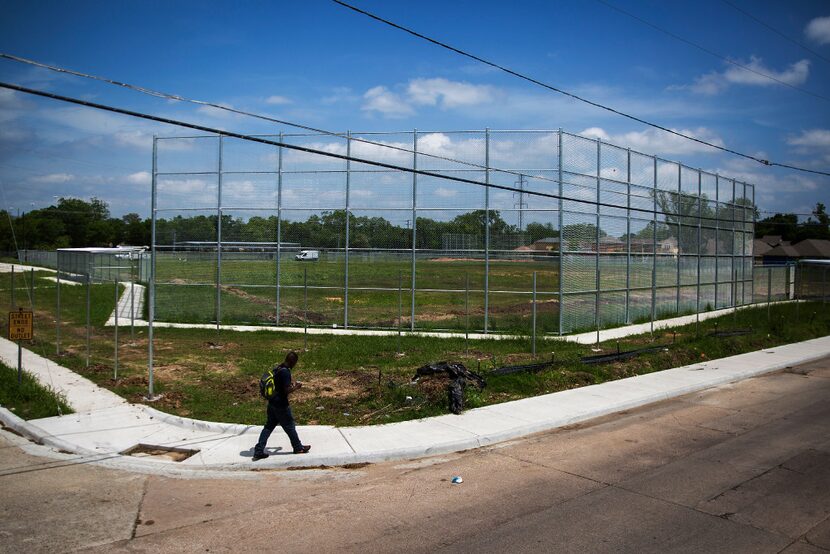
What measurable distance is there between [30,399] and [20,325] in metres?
1.46

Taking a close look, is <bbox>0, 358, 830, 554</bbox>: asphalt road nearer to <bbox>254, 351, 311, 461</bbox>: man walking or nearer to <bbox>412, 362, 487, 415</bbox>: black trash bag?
<bbox>254, 351, 311, 461</bbox>: man walking

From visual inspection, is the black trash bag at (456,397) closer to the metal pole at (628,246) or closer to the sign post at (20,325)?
the sign post at (20,325)

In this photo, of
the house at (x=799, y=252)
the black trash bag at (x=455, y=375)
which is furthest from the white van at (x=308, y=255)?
the house at (x=799, y=252)

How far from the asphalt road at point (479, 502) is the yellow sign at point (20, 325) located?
10.4ft

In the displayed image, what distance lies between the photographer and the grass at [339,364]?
11883 millimetres

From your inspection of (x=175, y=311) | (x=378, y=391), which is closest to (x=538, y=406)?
(x=378, y=391)

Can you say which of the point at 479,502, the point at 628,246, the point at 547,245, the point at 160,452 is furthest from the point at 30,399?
the point at 628,246

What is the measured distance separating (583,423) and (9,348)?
1708 cm

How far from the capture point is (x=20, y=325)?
40.9 feet

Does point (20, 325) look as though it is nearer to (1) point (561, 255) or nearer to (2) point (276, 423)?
(2) point (276, 423)

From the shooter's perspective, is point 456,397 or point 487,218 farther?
point 487,218

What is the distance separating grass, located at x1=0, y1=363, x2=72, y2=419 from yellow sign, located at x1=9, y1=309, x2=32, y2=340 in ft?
3.41

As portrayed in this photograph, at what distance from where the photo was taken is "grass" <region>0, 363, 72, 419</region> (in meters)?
11.5

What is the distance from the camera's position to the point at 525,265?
22094mm
